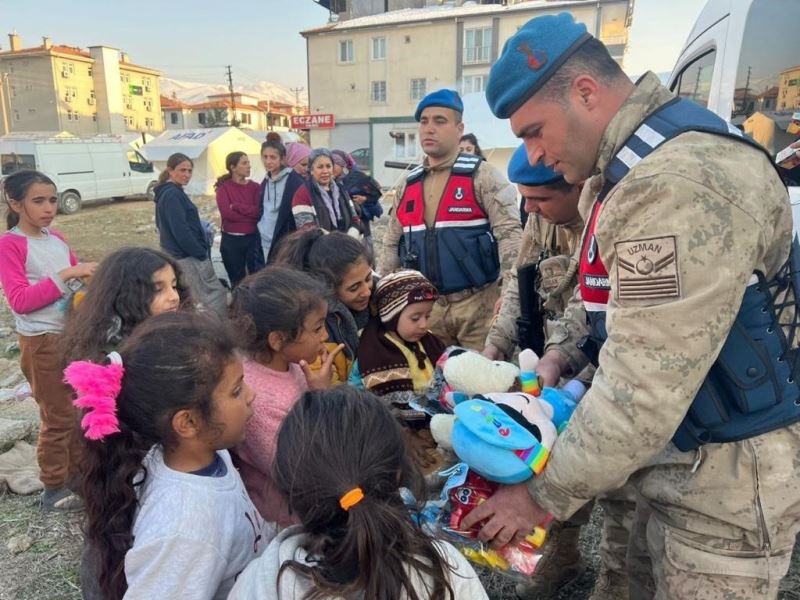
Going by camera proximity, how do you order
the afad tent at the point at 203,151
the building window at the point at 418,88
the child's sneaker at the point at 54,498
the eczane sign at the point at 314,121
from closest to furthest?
1. the child's sneaker at the point at 54,498
2. the afad tent at the point at 203,151
3. the eczane sign at the point at 314,121
4. the building window at the point at 418,88

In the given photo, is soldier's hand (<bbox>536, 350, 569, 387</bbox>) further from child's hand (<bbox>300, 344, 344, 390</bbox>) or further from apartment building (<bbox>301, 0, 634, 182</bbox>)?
apartment building (<bbox>301, 0, 634, 182</bbox>)

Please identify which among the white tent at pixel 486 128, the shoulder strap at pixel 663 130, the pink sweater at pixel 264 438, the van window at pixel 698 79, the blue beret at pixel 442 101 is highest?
the white tent at pixel 486 128

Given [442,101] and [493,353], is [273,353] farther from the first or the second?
[442,101]

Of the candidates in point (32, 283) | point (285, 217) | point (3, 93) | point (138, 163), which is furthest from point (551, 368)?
point (3, 93)

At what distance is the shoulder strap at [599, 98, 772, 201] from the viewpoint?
1330 mm

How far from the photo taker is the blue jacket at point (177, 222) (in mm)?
5848

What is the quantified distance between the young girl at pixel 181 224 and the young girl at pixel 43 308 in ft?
7.82

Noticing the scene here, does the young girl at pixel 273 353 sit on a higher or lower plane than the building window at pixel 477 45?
lower

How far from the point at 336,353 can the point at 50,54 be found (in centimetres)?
6105

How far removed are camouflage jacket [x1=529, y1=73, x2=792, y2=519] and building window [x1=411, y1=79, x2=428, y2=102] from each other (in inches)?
1444

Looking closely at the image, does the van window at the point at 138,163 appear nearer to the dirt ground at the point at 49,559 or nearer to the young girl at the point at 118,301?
the dirt ground at the point at 49,559

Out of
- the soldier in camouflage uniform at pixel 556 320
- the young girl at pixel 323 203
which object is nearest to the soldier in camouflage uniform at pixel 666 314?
the soldier in camouflage uniform at pixel 556 320

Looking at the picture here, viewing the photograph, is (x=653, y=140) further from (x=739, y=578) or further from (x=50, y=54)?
(x=50, y=54)

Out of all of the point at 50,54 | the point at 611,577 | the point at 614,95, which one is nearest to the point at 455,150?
the point at 614,95
